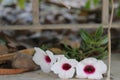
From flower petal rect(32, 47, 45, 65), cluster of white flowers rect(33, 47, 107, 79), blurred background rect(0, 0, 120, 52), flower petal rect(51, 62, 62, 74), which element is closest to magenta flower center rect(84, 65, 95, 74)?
cluster of white flowers rect(33, 47, 107, 79)

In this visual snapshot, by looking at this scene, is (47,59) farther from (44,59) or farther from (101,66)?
(101,66)

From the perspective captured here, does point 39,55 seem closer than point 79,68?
No

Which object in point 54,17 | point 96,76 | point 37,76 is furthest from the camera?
point 54,17

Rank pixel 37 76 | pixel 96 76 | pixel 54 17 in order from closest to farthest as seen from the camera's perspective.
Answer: pixel 96 76 < pixel 37 76 < pixel 54 17

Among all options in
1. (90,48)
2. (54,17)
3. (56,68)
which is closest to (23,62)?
(56,68)

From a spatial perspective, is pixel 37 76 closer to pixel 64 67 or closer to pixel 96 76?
pixel 64 67

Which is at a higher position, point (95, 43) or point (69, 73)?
point (95, 43)

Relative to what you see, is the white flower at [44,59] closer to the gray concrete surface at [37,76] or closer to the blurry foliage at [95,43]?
the gray concrete surface at [37,76]
